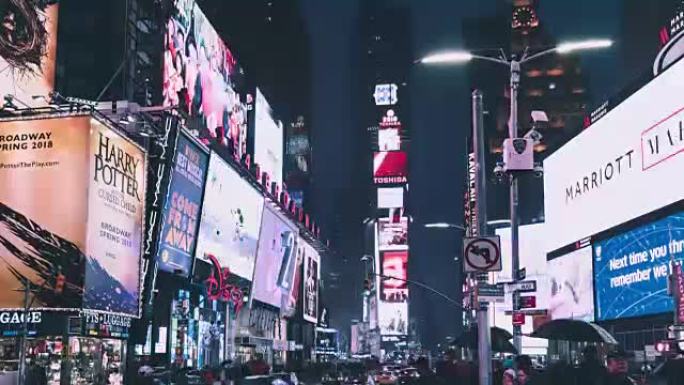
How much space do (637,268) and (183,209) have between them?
2469 centimetres

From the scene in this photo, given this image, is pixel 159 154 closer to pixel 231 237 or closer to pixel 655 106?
pixel 231 237

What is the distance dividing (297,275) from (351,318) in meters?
121

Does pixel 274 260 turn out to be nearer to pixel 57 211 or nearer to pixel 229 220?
pixel 229 220

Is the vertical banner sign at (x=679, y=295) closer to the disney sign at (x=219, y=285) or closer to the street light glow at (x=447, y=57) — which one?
the street light glow at (x=447, y=57)

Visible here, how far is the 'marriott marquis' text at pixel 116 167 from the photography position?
3169 cm

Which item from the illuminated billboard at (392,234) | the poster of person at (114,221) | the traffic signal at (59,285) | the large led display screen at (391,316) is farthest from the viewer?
the large led display screen at (391,316)

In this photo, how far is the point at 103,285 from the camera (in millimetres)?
31781

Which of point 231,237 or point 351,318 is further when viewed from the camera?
point 351,318

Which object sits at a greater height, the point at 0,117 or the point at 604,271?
the point at 0,117

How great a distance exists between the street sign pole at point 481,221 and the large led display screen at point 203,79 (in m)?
23.8

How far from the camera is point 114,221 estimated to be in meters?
32.8

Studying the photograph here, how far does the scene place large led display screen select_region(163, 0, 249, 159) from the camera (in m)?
45.8

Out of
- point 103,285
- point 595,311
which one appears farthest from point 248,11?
point 595,311

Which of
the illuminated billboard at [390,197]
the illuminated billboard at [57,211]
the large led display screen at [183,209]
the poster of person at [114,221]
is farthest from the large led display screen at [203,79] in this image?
the illuminated billboard at [390,197]
